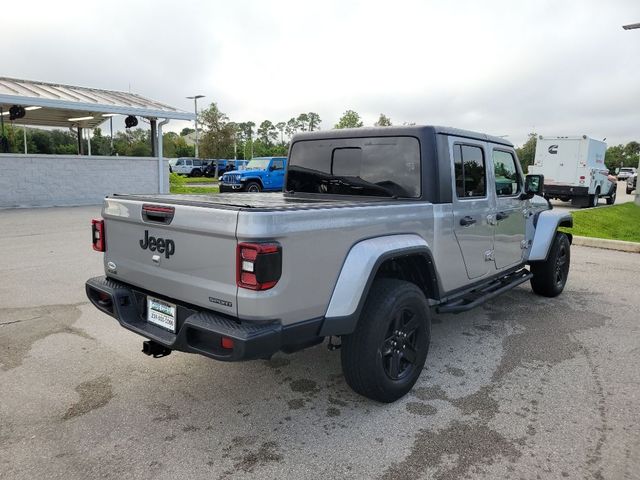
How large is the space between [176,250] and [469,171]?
103 inches

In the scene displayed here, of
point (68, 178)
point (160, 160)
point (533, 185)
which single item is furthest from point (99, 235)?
point (160, 160)

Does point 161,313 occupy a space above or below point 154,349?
above

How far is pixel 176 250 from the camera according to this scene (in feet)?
9.75

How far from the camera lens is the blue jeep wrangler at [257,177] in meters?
21.3

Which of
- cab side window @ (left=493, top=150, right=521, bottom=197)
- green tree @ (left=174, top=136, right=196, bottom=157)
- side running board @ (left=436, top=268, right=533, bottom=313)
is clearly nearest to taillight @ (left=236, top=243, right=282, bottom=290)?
side running board @ (left=436, top=268, right=533, bottom=313)

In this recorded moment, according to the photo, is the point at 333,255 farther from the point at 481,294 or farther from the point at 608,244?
the point at 608,244

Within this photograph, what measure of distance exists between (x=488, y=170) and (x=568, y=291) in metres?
2.93

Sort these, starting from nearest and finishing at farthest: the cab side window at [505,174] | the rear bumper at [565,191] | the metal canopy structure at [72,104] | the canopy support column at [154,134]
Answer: the cab side window at [505,174], the metal canopy structure at [72,104], the canopy support column at [154,134], the rear bumper at [565,191]

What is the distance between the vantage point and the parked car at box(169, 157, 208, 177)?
4272 cm

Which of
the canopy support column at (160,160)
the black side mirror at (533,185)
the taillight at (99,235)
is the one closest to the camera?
the taillight at (99,235)

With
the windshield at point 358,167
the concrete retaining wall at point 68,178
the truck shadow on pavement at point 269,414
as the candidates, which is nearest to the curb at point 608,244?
the truck shadow on pavement at point 269,414

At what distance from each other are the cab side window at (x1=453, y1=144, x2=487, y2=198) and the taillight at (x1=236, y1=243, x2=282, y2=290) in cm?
204

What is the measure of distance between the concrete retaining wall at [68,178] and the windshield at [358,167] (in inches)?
515

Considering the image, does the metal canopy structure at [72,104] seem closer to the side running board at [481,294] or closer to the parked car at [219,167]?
the side running board at [481,294]
